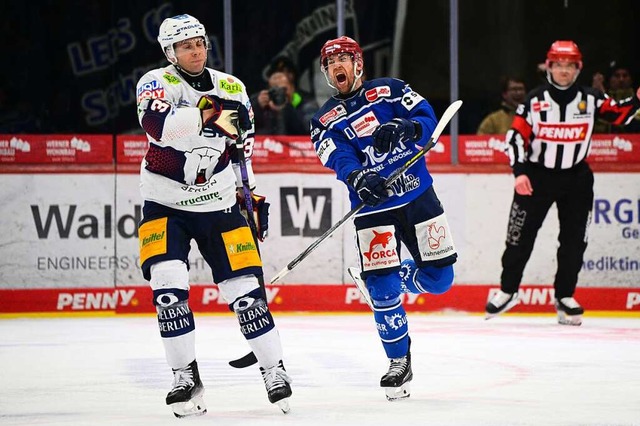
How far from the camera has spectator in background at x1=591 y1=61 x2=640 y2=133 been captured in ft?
30.5

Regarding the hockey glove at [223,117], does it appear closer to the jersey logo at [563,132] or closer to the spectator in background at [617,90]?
the jersey logo at [563,132]

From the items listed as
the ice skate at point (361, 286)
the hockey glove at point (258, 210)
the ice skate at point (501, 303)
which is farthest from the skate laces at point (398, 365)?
the ice skate at point (501, 303)

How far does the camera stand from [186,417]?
183 inches

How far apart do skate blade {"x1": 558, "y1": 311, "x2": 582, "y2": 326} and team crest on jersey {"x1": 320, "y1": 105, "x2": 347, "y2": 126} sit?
348 cm

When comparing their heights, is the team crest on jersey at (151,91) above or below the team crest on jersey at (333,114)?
above

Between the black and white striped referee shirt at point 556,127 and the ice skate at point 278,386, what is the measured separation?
397 cm

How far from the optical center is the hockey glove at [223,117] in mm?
4746

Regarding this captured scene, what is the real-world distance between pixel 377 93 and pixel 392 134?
0.33m

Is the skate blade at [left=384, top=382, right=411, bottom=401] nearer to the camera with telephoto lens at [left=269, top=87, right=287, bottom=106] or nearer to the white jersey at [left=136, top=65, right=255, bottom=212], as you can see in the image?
the white jersey at [left=136, top=65, right=255, bottom=212]

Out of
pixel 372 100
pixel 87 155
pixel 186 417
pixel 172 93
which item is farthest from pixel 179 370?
pixel 87 155

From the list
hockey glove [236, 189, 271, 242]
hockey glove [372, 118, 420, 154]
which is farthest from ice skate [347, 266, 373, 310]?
hockey glove [372, 118, 420, 154]

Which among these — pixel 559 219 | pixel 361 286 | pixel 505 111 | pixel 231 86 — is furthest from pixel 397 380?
pixel 505 111

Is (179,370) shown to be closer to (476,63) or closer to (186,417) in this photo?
(186,417)

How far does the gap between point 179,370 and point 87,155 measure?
4.65 m
